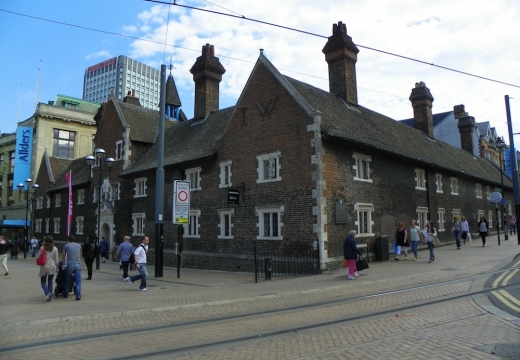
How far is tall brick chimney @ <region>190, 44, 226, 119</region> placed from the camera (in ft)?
102

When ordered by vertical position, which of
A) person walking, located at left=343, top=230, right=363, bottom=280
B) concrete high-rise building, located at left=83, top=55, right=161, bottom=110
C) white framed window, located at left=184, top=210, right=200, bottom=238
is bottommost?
person walking, located at left=343, top=230, right=363, bottom=280

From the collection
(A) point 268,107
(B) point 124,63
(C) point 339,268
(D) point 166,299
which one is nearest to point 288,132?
(A) point 268,107

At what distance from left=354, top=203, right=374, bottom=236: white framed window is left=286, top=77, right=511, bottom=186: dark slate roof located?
3.08m

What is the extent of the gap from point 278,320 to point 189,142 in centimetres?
2049

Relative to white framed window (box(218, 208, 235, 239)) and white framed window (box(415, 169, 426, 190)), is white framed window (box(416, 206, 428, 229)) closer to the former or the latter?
white framed window (box(415, 169, 426, 190))

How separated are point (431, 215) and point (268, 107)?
45.0 ft

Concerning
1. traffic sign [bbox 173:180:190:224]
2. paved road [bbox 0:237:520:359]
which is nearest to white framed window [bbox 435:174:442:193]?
paved road [bbox 0:237:520:359]

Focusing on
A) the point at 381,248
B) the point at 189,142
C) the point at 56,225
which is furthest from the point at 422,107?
the point at 56,225

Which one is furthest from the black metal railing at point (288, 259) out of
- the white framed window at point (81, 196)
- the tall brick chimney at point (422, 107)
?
the white framed window at point (81, 196)

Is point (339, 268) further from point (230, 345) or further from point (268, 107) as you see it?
point (230, 345)

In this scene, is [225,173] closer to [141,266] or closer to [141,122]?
[141,266]

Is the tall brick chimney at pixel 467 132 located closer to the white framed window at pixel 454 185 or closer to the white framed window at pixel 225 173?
the white framed window at pixel 454 185

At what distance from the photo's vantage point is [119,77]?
152375 millimetres

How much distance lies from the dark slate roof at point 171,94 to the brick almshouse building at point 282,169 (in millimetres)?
9468
